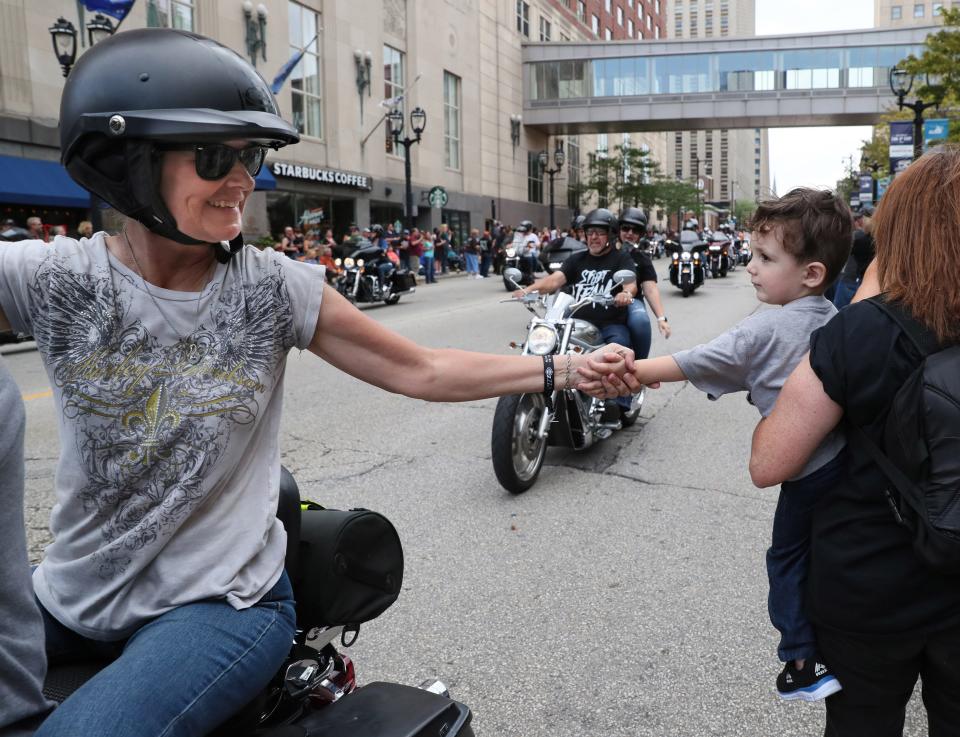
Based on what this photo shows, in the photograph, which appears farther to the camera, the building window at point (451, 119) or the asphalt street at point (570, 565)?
the building window at point (451, 119)

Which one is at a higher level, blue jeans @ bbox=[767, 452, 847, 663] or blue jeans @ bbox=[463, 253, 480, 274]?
blue jeans @ bbox=[463, 253, 480, 274]

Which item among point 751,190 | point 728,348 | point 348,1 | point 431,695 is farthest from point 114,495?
point 751,190

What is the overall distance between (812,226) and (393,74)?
35.4 m

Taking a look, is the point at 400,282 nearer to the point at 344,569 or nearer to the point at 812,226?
the point at 812,226

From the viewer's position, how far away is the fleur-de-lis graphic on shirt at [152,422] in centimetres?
161

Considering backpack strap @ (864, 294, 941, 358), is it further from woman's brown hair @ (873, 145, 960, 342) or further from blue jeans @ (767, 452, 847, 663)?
blue jeans @ (767, 452, 847, 663)

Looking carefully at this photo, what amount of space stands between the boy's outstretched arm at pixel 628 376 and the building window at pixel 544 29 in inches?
2144

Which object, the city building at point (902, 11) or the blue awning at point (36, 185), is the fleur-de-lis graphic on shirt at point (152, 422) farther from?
the city building at point (902, 11)

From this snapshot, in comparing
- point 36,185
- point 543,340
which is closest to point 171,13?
point 36,185

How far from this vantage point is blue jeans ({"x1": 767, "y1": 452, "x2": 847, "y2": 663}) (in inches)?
75.5

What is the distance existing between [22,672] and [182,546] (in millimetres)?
419

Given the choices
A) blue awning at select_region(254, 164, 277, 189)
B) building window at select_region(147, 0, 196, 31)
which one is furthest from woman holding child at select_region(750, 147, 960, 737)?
blue awning at select_region(254, 164, 277, 189)

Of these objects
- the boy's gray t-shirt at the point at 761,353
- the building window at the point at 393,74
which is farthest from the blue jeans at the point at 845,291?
the building window at the point at 393,74

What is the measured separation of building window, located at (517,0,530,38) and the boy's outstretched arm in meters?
50.7
